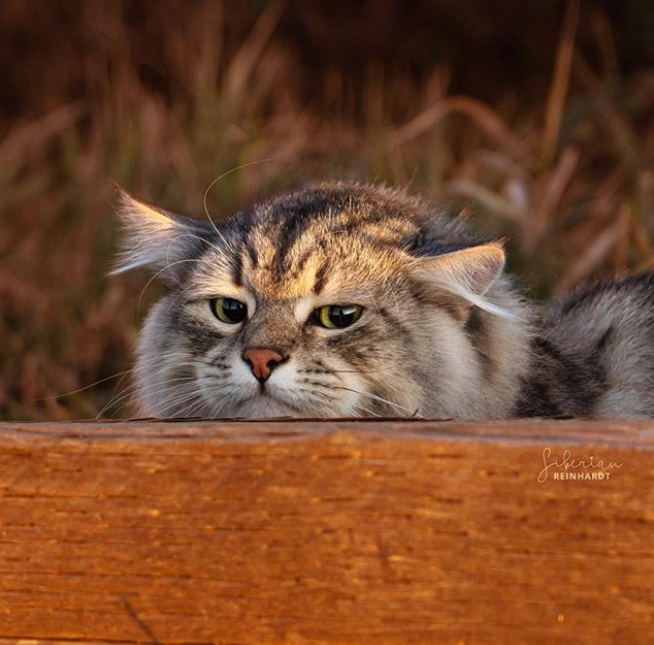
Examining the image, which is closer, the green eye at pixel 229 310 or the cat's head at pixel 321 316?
the cat's head at pixel 321 316

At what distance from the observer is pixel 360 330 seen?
7.55ft

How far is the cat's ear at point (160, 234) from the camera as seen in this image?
2.73 meters

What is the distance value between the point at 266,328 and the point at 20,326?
2.93 metres

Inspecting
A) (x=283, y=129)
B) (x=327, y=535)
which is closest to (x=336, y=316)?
(x=327, y=535)

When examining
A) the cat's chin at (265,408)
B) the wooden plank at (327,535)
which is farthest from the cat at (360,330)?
the wooden plank at (327,535)

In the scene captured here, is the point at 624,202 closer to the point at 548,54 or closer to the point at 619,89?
the point at 619,89

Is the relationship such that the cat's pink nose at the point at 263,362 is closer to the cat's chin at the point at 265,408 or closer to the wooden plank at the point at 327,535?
the cat's chin at the point at 265,408

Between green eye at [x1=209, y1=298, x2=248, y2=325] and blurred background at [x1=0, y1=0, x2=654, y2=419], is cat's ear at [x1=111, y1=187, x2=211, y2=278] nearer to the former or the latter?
green eye at [x1=209, y1=298, x2=248, y2=325]

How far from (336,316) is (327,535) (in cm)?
90

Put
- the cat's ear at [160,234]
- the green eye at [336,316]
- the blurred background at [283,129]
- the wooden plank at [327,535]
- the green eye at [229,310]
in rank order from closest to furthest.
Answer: the wooden plank at [327,535]
the green eye at [336,316]
the green eye at [229,310]
the cat's ear at [160,234]
the blurred background at [283,129]

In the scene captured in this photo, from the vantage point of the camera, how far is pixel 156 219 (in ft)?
9.01

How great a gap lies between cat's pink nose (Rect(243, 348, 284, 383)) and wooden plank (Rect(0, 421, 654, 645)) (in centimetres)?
66

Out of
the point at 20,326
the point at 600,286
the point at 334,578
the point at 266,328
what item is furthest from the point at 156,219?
the point at 20,326

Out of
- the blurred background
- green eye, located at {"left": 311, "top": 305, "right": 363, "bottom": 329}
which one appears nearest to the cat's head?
green eye, located at {"left": 311, "top": 305, "right": 363, "bottom": 329}
